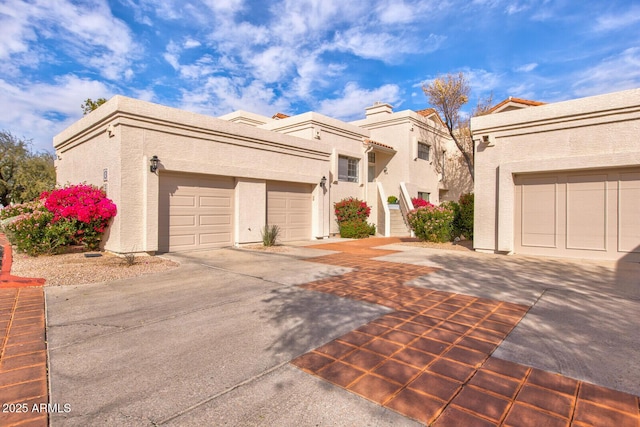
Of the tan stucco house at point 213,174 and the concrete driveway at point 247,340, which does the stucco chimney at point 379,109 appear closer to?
the tan stucco house at point 213,174

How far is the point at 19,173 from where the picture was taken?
2308 cm

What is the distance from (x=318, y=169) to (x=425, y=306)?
35.0 ft

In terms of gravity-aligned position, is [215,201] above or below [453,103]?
below

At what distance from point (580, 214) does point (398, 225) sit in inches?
374

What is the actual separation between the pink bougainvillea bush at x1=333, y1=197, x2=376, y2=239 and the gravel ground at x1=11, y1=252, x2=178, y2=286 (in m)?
8.89

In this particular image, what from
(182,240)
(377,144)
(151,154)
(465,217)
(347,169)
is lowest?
(182,240)

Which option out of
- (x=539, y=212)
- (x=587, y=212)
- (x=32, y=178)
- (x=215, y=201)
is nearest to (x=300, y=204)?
(x=215, y=201)

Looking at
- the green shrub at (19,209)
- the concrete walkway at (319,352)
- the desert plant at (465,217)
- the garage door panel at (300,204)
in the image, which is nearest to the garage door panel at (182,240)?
the green shrub at (19,209)

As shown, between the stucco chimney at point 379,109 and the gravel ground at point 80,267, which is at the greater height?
the stucco chimney at point 379,109

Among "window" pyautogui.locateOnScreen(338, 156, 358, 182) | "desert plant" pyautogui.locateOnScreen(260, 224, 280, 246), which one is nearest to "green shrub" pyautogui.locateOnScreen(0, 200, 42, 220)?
"desert plant" pyautogui.locateOnScreen(260, 224, 280, 246)

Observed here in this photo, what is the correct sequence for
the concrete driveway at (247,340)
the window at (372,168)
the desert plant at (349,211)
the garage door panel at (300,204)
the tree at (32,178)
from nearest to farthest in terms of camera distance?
the concrete driveway at (247,340) → the garage door panel at (300,204) → the desert plant at (349,211) → the window at (372,168) → the tree at (32,178)

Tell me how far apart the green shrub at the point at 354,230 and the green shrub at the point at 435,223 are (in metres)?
3.33

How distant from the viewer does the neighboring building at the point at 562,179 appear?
8227 mm

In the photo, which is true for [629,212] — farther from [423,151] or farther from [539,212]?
[423,151]
